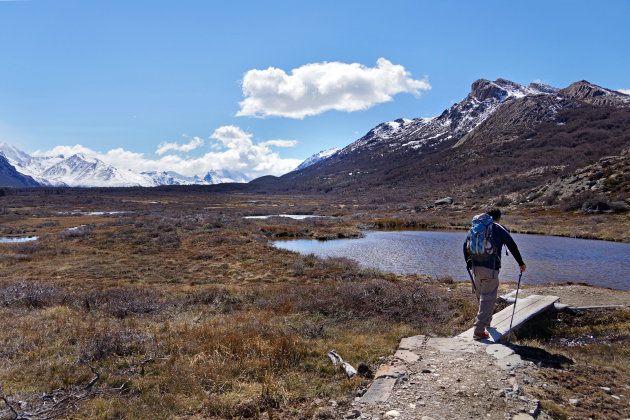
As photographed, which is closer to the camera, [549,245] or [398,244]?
[549,245]

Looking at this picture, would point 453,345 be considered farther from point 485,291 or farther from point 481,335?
point 485,291

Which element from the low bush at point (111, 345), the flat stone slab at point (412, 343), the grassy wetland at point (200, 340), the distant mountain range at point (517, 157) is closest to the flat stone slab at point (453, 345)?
the flat stone slab at point (412, 343)

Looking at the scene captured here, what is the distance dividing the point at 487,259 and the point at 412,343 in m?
2.59

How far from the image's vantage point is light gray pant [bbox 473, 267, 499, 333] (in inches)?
291

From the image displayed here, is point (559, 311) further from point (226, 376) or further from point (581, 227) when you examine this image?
point (581, 227)

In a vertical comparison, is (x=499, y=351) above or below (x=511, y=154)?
below

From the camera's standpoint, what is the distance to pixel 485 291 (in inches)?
295

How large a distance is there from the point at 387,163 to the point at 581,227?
152 m

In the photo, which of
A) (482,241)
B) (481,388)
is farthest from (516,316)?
(481,388)

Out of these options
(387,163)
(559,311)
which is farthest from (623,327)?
(387,163)

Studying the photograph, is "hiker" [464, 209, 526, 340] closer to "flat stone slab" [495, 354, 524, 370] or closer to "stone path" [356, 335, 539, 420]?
"stone path" [356, 335, 539, 420]

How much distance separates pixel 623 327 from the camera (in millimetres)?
9594

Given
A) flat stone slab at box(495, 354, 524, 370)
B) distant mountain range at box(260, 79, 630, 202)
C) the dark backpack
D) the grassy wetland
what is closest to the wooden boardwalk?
flat stone slab at box(495, 354, 524, 370)

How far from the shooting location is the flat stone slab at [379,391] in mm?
5180
